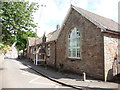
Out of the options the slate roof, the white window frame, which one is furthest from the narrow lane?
the slate roof

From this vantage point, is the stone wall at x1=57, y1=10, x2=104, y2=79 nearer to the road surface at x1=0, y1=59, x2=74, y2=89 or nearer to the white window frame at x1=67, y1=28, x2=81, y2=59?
the white window frame at x1=67, y1=28, x2=81, y2=59

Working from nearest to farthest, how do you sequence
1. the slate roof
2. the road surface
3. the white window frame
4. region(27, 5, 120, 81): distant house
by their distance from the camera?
the road surface < region(27, 5, 120, 81): distant house < the slate roof < the white window frame

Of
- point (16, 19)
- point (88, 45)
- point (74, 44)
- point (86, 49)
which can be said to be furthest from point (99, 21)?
point (16, 19)

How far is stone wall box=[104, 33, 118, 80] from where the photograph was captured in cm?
948

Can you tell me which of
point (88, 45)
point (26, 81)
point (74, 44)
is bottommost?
point (26, 81)

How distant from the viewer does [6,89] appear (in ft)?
23.7

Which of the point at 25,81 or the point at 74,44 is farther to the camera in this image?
the point at 74,44

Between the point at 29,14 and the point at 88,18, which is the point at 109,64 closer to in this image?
the point at 88,18

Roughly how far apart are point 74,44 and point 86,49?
7.65 ft

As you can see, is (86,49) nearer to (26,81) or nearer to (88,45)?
(88,45)

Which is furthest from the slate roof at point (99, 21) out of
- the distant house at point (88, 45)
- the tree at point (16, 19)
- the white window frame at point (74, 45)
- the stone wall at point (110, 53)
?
the tree at point (16, 19)

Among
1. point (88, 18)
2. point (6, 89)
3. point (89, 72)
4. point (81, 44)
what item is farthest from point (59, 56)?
point (6, 89)

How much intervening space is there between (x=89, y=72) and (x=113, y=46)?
11.1 feet

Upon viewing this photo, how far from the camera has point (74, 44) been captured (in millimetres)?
13180
